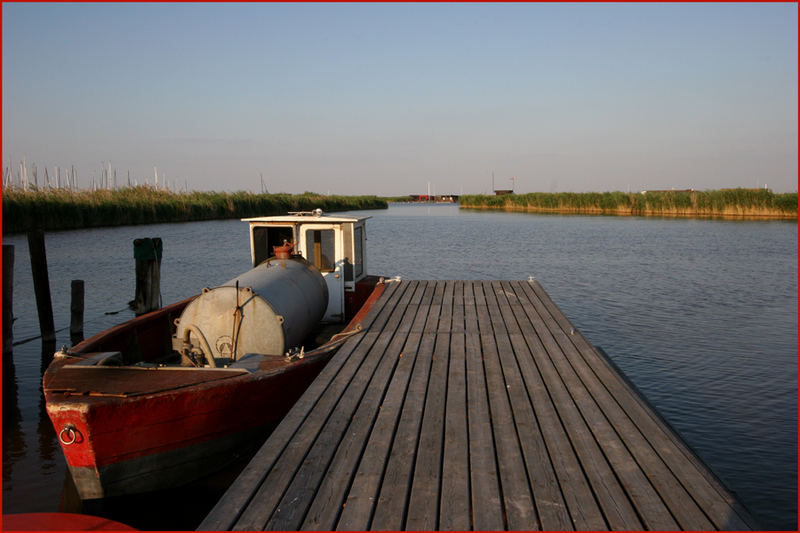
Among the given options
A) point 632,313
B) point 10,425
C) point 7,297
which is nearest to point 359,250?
point 10,425

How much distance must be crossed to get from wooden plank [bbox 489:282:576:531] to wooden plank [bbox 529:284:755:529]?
669 millimetres

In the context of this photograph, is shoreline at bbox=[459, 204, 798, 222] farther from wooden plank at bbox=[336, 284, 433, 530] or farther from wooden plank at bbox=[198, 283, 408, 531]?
wooden plank at bbox=[336, 284, 433, 530]

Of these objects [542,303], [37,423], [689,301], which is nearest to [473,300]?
[542,303]

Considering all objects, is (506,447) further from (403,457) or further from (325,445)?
(325,445)

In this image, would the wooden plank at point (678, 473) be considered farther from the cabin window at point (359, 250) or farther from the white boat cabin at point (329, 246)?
the cabin window at point (359, 250)

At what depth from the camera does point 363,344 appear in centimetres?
735

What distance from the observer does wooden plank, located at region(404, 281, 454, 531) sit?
3.33 meters

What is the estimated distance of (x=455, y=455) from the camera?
4.12 meters

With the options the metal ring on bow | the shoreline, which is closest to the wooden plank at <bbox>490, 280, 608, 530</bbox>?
the metal ring on bow

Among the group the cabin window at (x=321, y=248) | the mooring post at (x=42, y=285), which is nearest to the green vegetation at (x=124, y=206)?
the mooring post at (x=42, y=285)

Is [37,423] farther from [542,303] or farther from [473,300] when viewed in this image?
[542,303]

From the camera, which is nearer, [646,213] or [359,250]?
[359,250]

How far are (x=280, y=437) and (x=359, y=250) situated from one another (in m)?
7.75

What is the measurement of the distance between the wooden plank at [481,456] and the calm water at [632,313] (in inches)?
130
